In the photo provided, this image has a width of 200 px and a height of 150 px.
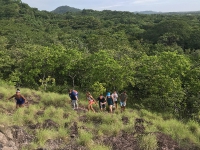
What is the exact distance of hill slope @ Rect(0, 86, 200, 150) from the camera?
23.5 feet

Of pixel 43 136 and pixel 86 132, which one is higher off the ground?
pixel 43 136

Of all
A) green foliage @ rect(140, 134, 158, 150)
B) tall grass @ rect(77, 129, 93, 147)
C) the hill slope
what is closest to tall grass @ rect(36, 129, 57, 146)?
the hill slope

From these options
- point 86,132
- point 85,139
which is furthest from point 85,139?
point 86,132

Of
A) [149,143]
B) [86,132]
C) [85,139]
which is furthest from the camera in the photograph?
[86,132]

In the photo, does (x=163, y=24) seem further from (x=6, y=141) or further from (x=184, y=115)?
(x=6, y=141)

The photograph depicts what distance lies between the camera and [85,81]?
2317cm

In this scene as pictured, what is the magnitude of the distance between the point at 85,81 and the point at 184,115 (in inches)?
400

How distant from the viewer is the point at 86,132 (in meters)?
8.05

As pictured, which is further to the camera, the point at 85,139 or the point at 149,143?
the point at 85,139

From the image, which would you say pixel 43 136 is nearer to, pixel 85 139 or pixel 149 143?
pixel 85 139

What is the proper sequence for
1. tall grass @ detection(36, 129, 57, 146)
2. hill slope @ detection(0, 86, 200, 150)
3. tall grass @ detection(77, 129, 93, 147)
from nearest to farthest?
tall grass @ detection(36, 129, 57, 146) → hill slope @ detection(0, 86, 200, 150) → tall grass @ detection(77, 129, 93, 147)

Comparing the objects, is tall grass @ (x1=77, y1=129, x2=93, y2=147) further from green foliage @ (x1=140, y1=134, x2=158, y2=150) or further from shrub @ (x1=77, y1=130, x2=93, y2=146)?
green foliage @ (x1=140, y1=134, x2=158, y2=150)

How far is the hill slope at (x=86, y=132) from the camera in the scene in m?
7.17

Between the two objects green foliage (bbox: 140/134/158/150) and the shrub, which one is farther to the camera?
the shrub
